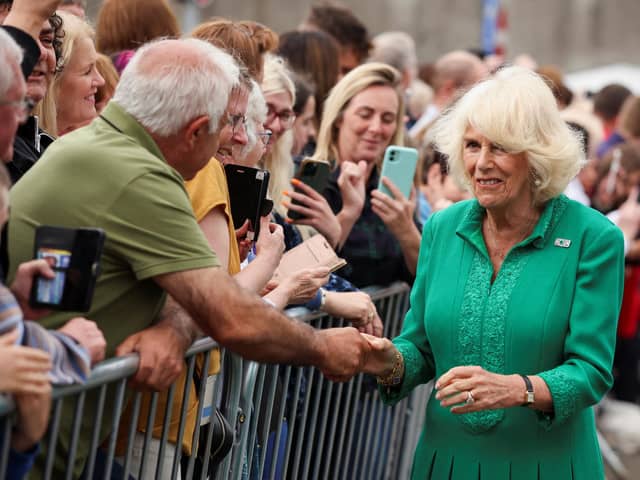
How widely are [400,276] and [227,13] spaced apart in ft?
68.1

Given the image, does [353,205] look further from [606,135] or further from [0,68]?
[606,135]

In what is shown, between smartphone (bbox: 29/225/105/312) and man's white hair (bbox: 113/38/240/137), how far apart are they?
1.72 ft

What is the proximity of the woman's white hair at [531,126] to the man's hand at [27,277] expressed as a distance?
1.85 meters

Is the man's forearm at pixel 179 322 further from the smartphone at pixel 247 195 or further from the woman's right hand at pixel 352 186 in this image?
the woman's right hand at pixel 352 186

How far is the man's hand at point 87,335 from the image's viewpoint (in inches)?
107

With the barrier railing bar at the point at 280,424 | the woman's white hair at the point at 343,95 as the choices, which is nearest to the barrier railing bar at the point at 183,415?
the barrier railing bar at the point at 280,424

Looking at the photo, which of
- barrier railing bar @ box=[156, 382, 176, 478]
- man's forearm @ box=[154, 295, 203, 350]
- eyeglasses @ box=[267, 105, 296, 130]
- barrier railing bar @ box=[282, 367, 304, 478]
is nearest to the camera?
man's forearm @ box=[154, 295, 203, 350]

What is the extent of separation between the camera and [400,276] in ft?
17.8

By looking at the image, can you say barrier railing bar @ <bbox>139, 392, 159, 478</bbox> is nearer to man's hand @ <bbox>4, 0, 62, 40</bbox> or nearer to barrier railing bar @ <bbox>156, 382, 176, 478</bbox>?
barrier railing bar @ <bbox>156, 382, 176, 478</bbox>

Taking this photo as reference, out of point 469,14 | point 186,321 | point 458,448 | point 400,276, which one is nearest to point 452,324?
point 458,448

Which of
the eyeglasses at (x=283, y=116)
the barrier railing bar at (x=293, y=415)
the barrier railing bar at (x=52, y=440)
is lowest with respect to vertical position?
the barrier railing bar at (x=293, y=415)

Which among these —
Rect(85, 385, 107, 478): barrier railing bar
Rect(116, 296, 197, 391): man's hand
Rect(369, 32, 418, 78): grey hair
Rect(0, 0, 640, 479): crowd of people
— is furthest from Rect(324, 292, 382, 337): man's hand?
Rect(369, 32, 418, 78): grey hair

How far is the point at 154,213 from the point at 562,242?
1.62 m

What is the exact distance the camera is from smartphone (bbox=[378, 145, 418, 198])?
5430 mm
